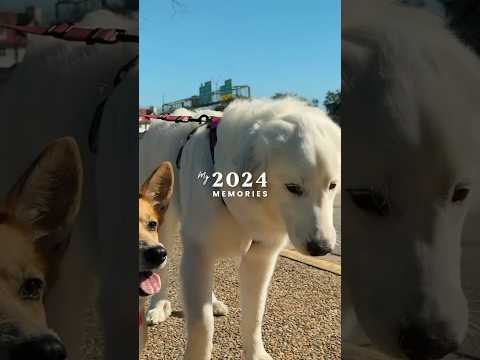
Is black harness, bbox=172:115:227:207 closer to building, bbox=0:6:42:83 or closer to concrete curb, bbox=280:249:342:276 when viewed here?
concrete curb, bbox=280:249:342:276

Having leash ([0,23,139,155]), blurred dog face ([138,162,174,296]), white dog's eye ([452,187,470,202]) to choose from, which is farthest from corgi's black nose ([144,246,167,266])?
white dog's eye ([452,187,470,202])

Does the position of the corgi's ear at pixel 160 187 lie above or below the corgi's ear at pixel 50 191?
below

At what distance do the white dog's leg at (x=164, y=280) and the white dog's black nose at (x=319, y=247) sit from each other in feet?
1.81

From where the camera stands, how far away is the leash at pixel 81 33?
1.53 m

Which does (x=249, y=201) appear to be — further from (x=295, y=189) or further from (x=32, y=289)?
(x=32, y=289)

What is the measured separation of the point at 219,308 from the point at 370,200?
84cm

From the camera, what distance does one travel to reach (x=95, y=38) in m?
1.60

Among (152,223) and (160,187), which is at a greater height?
(160,187)

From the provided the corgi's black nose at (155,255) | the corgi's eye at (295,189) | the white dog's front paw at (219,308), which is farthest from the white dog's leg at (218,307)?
the corgi's eye at (295,189)

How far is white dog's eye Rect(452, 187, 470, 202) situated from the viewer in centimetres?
172

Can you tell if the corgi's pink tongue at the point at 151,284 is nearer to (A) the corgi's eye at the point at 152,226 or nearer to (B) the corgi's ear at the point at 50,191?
(A) the corgi's eye at the point at 152,226

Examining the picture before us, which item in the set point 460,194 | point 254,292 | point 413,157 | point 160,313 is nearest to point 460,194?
point 460,194

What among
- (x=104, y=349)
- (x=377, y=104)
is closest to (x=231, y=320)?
(x=104, y=349)

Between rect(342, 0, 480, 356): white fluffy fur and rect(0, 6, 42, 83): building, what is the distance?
108cm
